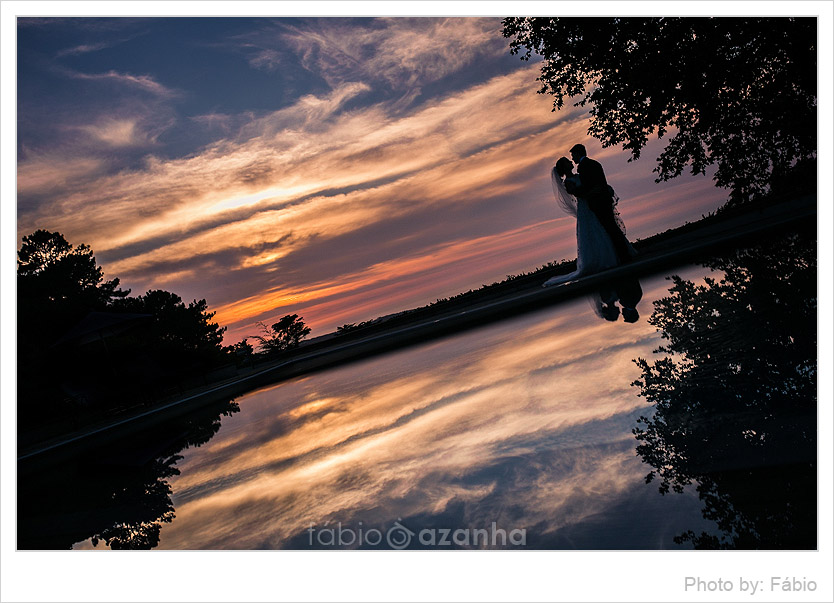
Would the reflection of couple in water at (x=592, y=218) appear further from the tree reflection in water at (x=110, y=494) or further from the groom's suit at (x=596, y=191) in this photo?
the tree reflection in water at (x=110, y=494)

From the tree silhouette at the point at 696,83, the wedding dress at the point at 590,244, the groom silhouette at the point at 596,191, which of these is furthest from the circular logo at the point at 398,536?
the tree silhouette at the point at 696,83

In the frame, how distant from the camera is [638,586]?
176cm

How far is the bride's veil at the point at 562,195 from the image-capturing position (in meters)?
10.0

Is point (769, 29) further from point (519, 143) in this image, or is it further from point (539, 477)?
point (539, 477)

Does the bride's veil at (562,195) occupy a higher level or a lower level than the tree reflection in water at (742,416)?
higher

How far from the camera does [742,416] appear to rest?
2.25 m

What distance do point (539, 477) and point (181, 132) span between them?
9.12m

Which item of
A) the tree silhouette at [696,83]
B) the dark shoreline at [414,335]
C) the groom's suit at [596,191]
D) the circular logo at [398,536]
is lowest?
the circular logo at [398,536]

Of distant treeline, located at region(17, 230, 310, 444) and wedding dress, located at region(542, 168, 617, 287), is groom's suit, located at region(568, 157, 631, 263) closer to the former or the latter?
wedding dress, located at region(542, 168, 617, 287)

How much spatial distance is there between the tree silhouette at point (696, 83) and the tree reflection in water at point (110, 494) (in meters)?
10.4

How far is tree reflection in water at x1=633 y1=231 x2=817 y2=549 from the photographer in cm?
163

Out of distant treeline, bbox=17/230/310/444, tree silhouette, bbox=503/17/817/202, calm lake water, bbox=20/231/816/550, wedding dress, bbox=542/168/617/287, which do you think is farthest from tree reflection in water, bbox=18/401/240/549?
tree silhouette, bbox=503/17/817/202

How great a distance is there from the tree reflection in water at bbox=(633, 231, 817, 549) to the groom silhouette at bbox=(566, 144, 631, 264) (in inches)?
209
